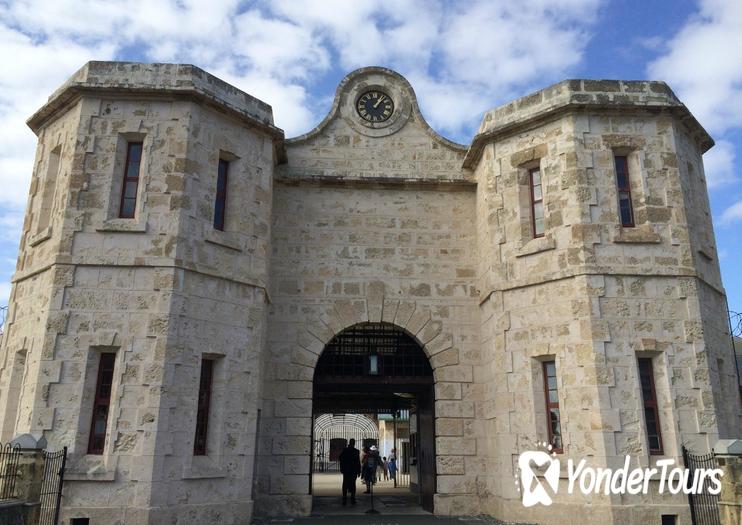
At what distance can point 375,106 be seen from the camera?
13.5 m

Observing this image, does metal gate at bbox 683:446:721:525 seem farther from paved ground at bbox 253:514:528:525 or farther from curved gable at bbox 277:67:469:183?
curved gable at bbox 277:67:469:183

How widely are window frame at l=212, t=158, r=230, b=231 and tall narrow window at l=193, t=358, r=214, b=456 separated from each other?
8.09 ft

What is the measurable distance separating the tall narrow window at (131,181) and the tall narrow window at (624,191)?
8.43m

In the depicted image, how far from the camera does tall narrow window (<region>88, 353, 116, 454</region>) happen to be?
9.09 metres

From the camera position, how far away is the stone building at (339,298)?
932cm

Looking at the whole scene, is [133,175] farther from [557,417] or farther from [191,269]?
[557,417]

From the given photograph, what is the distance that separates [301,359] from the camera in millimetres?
11797

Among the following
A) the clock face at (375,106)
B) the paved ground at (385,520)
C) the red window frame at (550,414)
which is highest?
the clock face at (375,106)

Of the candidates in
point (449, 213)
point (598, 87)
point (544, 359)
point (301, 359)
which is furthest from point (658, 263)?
point (301, 359)

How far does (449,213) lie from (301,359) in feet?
14.4

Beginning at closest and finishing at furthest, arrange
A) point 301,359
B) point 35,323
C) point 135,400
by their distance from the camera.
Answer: point 135,400
point 35,323
point 301,359

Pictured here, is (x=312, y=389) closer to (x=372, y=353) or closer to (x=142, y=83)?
(x=372, y=353)

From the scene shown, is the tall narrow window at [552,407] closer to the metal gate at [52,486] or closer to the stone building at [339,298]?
the stone building at [339,298]

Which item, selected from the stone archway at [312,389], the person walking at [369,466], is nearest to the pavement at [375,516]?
the stone archway at [312,389]
